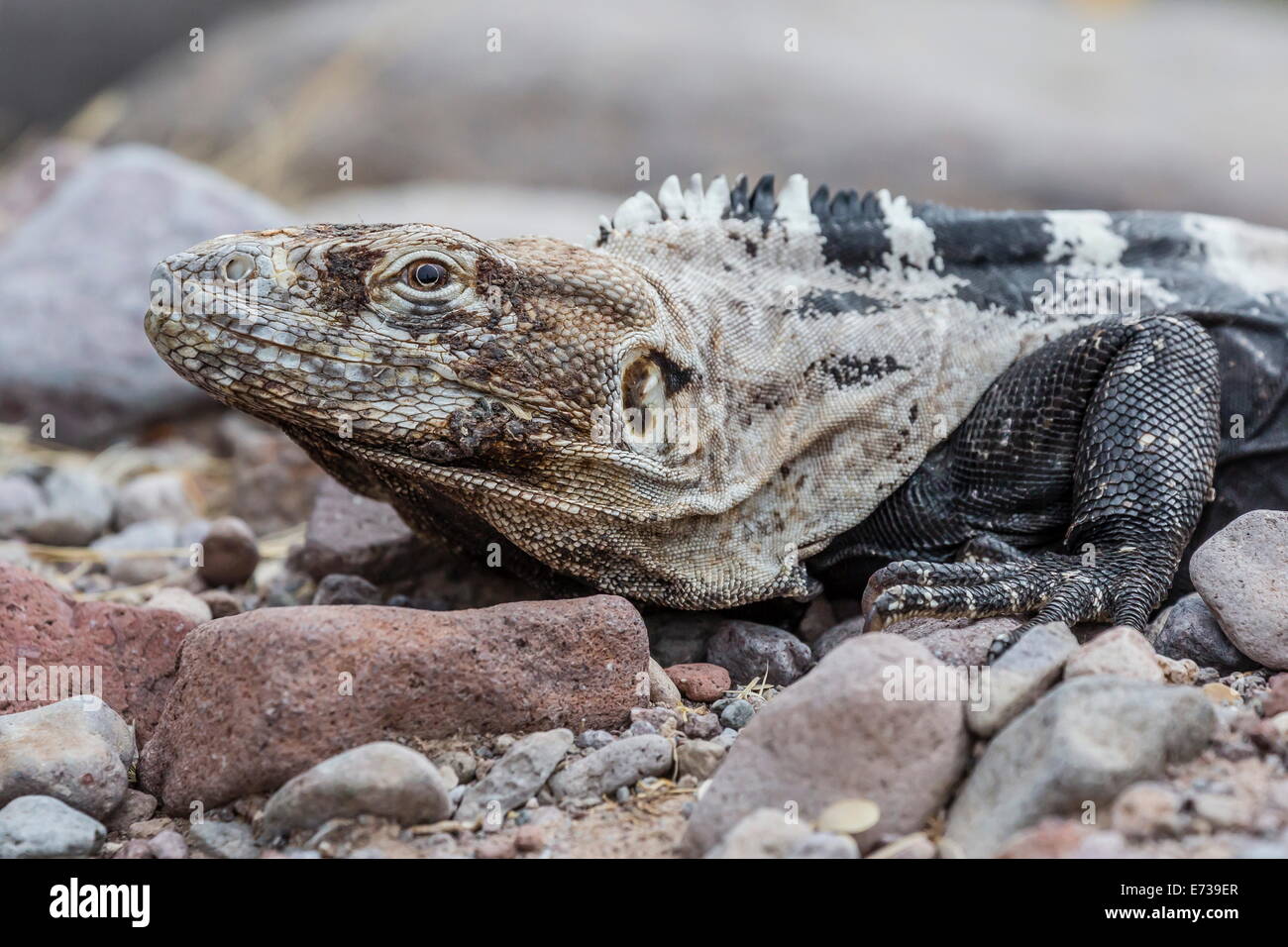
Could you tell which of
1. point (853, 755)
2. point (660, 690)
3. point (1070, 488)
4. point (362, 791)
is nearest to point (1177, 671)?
point (1070, 488)

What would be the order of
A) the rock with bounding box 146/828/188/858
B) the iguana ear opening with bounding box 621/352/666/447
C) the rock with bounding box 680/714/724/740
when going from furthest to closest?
the iguana ear opening with bounding box 621/352/666/447 < the rock with bounding box 680/714/724/740 < the rock with bounding box 146/828/188/858

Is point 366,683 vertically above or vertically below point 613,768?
above

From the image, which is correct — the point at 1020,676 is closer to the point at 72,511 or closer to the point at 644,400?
the point at 644,400

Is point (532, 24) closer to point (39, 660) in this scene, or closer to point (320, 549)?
point (320, 549)

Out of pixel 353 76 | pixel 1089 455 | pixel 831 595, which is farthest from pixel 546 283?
pixel 353 76

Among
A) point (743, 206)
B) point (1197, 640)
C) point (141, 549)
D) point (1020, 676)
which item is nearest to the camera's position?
point (1020, 676)

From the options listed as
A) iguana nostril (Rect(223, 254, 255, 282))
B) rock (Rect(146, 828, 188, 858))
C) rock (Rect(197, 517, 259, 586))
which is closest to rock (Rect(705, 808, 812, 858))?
rock (Rect(146, 828, 188, 858))

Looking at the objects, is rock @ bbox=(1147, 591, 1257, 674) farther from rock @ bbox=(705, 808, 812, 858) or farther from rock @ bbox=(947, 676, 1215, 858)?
rock @ bbox=(705, 808, 812, 858)
